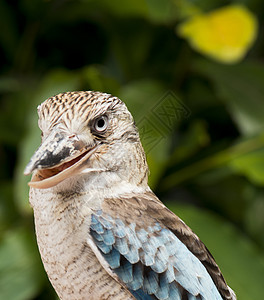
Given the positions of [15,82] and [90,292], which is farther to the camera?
[15,82]

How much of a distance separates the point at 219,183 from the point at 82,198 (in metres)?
1.17

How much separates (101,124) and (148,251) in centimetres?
15

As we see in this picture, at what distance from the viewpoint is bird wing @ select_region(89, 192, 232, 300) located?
523 millimetres

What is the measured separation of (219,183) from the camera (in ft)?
5.36

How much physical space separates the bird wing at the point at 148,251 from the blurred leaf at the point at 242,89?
90 cm

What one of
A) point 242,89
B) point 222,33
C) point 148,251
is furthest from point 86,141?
point 242,89

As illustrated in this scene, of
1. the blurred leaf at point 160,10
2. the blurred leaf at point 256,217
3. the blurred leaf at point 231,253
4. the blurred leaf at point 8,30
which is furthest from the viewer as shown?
the blurred leaf at point 8,30

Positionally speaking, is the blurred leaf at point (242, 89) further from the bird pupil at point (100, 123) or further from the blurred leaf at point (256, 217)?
the bird pupil at point (100, 123)

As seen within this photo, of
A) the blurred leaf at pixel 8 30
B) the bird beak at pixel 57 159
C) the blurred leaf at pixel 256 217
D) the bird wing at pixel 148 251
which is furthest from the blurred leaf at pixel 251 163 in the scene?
the blurred leaf at pixel 8 30

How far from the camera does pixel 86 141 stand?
0.50m

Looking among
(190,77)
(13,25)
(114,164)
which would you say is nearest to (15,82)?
(13,25)

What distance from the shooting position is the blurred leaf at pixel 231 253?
111cm

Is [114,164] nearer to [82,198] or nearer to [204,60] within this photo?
[82,198]

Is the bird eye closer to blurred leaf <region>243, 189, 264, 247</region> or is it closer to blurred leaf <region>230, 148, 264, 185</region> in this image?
blurred leaf <region>230, 148, 264, 185</region>
